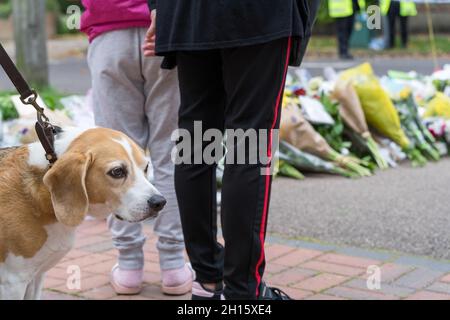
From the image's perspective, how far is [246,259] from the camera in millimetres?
2859

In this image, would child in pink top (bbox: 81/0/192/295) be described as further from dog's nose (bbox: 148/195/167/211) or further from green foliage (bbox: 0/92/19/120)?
green foliage (bbox: 0/92/19/120)

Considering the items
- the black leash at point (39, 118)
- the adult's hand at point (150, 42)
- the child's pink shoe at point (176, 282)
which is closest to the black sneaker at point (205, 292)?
the child's pink shoe at point (176, 282)

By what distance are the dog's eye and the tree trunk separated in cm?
667

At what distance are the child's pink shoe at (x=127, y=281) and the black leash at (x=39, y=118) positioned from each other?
1076 millimetres

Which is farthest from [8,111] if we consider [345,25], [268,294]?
[345,25]

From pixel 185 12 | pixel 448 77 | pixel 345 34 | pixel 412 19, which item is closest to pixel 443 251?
pixel 185 12

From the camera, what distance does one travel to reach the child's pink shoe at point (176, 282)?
11.6 feet

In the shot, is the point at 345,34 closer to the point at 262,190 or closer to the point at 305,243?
the point at 305,243

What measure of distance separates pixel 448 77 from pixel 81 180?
5.58m

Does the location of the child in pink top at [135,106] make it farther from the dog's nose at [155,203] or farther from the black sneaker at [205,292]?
the dog's nose at [155,203]

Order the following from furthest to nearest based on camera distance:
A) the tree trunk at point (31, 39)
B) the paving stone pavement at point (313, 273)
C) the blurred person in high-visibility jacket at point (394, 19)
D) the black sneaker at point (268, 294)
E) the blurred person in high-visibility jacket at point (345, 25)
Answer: the blurred person in high-visibility jacket at point (394, 19), the blurred person in high-visibility jacket at point (345, 25), the tree trunk at point (31, 39), the paving stone pavement at point (313, 273), the black sneaker at point (268, 294)

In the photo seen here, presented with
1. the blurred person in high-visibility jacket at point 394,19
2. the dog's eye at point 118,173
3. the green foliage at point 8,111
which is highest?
the dog's eye at point 118,173

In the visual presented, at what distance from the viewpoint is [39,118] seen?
8.69 feet

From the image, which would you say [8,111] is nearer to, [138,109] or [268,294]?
[138,109]
